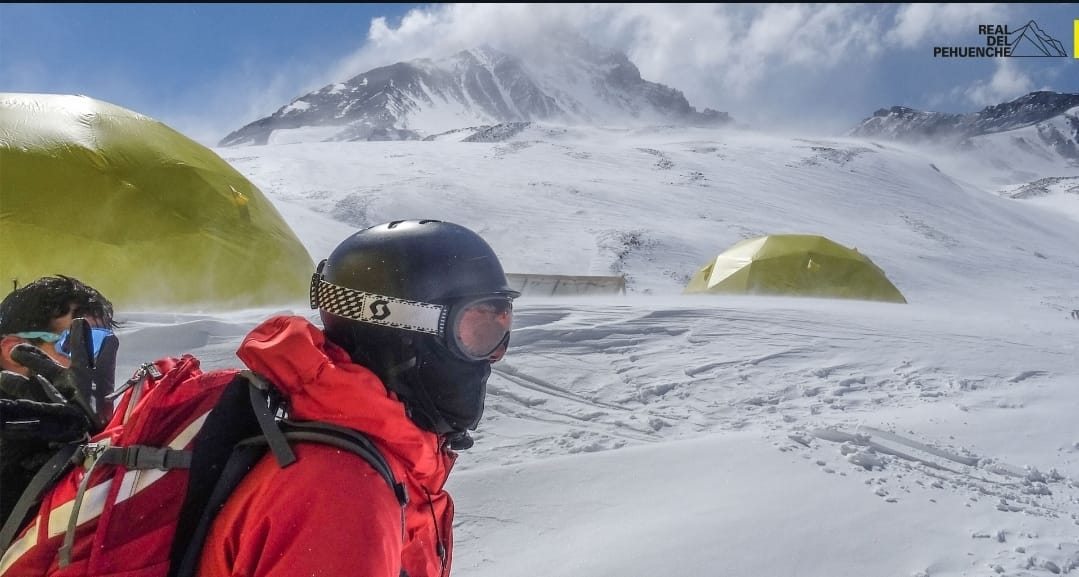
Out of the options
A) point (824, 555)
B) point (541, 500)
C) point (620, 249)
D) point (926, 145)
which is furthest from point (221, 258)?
point (926, 145)

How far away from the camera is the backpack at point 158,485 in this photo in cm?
116

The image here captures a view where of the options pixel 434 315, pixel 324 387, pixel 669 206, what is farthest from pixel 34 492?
pixel 669 206

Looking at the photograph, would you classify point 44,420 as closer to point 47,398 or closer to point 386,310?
point 47,398

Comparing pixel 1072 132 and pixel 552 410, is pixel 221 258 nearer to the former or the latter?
pixel 552 410

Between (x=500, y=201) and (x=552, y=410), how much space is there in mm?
23980

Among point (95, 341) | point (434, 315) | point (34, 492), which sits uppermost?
point (434, 315)

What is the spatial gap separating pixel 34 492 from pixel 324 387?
0.65m

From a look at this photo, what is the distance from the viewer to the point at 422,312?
1.57m

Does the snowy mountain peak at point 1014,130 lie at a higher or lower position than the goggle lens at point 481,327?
higher

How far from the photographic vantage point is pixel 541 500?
3553 millimetres

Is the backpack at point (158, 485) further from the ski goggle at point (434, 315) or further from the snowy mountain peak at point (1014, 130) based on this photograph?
A: the snowy mountain peak at point (1014, 130)

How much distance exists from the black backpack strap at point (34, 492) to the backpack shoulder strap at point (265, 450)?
0.40 metres

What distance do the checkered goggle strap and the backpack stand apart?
299mm

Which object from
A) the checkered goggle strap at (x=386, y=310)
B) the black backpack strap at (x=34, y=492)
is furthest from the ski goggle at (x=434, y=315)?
the black backpack strap at (x=34, y=492)
